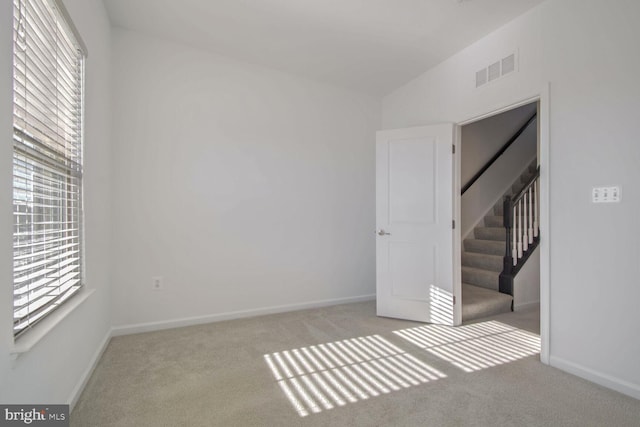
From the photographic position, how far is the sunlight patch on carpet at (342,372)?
195cm

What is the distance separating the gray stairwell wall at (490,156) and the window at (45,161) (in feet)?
16.0

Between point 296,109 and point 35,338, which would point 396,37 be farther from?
point 35,338

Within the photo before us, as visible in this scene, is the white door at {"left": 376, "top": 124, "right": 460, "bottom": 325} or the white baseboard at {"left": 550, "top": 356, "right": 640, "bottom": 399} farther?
the white door at {"left": 376, "top": 124, "right": 460, "bottom": 325}

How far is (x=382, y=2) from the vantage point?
2.50m

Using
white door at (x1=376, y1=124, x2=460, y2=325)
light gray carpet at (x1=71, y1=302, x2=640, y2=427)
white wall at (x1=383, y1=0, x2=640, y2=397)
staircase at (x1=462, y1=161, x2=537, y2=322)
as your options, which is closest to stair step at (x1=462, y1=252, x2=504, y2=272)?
staircase at (x1=462, y1=161, x2=537, y2=322)

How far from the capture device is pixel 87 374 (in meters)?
2.11

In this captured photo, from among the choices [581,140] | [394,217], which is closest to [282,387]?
[394,217]

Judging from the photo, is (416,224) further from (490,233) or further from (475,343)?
(490,233)

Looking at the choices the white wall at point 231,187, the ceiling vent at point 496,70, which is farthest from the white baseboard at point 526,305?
the ceiling vent at point 496,70

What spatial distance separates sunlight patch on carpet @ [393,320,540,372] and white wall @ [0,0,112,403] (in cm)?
242

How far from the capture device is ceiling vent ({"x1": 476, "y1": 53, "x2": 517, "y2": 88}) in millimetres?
2654

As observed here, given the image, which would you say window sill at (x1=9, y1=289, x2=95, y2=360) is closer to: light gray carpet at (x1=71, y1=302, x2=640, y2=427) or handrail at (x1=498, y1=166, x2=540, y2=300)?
light gray carpet at (x1=71, y1=302, x2=640, y2=427)

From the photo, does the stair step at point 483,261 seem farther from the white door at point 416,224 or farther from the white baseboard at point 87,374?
the white baseboard at point 87,374

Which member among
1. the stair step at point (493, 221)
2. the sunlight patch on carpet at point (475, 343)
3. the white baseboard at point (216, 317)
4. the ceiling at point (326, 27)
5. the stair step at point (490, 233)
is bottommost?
the sunlight patch on carpet at point (475, 343)
